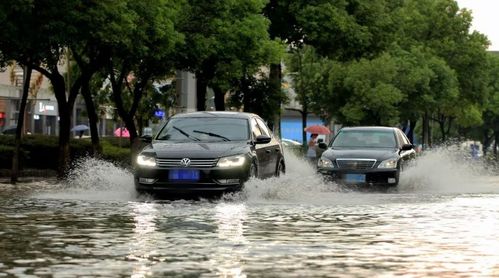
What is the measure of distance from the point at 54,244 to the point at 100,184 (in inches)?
513

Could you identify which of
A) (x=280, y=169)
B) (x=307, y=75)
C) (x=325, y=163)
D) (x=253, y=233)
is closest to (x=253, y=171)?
(x=280, y=169)

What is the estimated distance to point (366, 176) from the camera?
25.3 m

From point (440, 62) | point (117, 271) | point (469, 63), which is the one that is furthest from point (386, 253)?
point (469, 63)

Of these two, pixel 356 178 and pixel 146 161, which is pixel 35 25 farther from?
pixel 146 161

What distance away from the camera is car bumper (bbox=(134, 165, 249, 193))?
20.0 metres

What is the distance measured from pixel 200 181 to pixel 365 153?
6704mm

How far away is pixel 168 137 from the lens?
21.5 m

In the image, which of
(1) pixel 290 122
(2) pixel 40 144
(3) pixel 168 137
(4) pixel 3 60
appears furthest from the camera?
(1) pixel 290 122

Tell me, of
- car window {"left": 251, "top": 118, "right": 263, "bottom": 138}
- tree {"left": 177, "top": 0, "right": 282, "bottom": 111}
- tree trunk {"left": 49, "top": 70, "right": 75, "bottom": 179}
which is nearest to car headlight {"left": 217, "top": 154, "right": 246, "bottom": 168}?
car window {"left": 251, "top": 118, "right": 263, "bottom": 138}

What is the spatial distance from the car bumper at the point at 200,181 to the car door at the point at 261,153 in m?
1.08

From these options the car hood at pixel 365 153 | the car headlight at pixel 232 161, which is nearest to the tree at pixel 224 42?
the car hood at pixel 365 153

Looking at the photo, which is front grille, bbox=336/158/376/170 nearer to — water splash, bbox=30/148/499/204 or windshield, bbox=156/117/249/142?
water splash, bbox=30/148/499/204

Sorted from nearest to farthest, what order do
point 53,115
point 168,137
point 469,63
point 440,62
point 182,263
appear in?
point 182,263 → point 168,137 → point 440,62 → point 469,63 → point 53,115

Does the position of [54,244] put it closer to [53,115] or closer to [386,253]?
[386,253]
